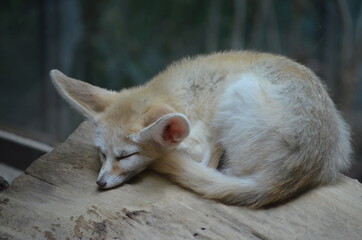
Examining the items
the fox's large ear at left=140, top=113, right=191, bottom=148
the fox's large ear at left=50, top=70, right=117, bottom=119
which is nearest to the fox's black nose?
the fox's large ear at left=140, top=113, right=191, bottom=148

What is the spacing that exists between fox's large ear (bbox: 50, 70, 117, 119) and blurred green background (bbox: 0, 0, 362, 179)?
192 cm

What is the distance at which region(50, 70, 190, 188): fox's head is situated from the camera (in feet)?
9.18

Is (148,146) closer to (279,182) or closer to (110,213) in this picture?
(110,213)

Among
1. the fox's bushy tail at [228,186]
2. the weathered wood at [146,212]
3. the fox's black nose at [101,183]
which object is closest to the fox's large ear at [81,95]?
the weathered wood at [146,212]

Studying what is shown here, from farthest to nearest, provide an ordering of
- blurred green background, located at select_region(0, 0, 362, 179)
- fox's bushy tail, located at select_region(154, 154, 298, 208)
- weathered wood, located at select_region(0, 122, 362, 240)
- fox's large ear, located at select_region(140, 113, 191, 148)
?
1. blurred green background, located at select_region(0, 0, 362, 179)
2. fox's bushy tail, located at select_region(154, 154, 298, 208)
3. fox's large ear, located at select_region(140, 113, 191, 148)
4. weathered wood, located at select_region(0, 122, 362, 240)

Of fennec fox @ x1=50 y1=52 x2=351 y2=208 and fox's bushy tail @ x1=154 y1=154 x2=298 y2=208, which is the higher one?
fennec fox @ x1=50 y1=52 x2=351 y2=208

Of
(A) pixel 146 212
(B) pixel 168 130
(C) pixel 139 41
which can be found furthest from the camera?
(C) pixel 139 41

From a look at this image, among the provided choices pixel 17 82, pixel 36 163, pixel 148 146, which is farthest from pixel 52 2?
pixel 148 146

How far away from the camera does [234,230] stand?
8.71 feet

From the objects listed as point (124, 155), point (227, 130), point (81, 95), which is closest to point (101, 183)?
point (124, 155)

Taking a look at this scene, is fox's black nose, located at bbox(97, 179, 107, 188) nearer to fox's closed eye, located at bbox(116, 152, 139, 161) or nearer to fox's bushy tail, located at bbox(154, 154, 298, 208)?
fox's closed eye, located at bbox(116, 152, 139, 161)

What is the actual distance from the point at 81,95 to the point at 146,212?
95cm

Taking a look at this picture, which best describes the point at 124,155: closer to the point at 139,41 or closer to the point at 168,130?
the point at 168,130

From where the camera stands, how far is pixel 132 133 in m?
2.88
